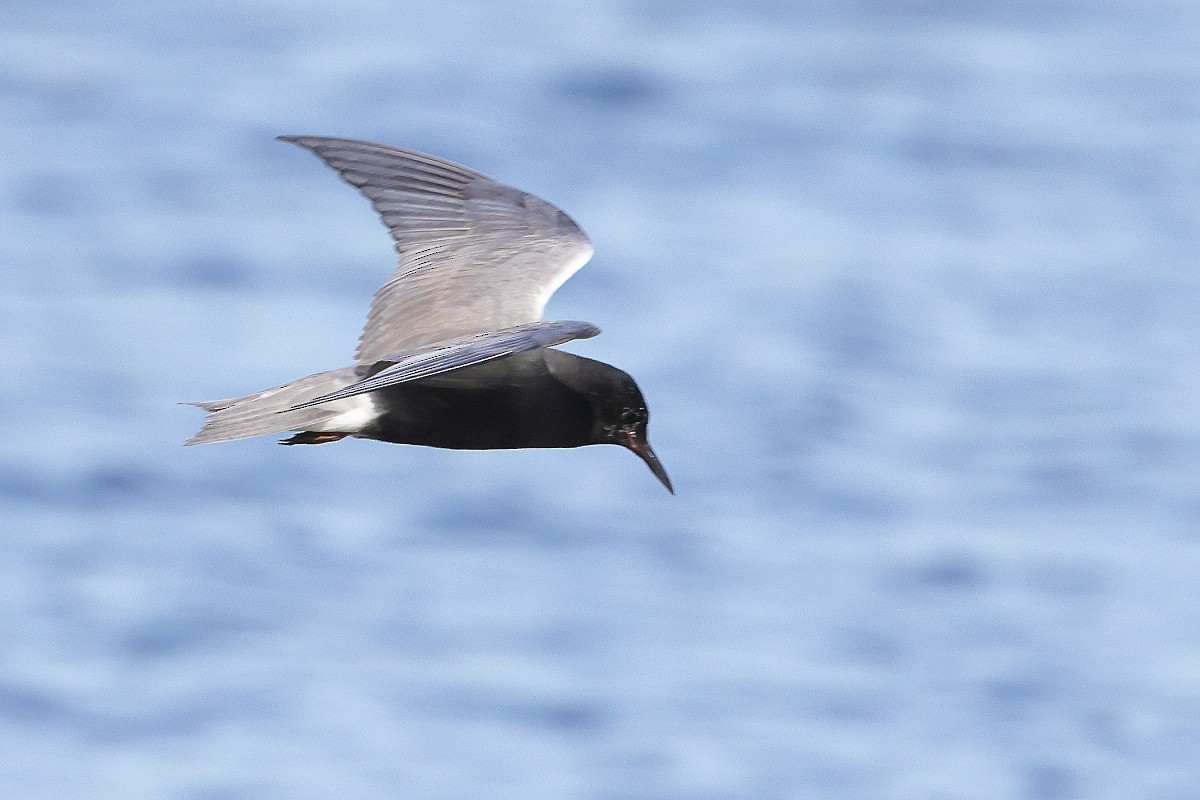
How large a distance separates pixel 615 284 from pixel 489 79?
6349 mm

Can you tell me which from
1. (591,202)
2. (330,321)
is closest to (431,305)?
(330,321)

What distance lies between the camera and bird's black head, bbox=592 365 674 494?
302 inches

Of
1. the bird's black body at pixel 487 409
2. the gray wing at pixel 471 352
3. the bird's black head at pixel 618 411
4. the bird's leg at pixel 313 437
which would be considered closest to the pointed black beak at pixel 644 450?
the bird's black head at pixel 618 411

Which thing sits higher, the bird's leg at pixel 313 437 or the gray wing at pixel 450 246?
the gray wing at pixel 450 246

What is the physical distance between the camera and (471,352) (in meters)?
6.61

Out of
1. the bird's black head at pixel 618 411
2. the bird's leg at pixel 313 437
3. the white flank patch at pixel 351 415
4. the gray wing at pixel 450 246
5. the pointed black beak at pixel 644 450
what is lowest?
the bird's leg at pixel 313 437

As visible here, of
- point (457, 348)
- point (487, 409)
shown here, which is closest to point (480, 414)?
point (487, 409)

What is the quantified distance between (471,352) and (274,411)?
3.53 ft

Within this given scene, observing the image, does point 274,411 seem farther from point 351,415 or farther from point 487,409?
point 487,409

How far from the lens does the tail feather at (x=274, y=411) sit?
7.30m

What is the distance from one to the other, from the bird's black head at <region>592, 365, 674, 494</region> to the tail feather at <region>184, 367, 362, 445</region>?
0.81 metres

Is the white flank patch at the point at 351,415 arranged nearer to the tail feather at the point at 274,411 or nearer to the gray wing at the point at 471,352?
the tail feather at the point at 274,411

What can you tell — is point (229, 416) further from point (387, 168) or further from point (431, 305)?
point (387, 168)

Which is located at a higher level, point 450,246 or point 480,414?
point 450,246
